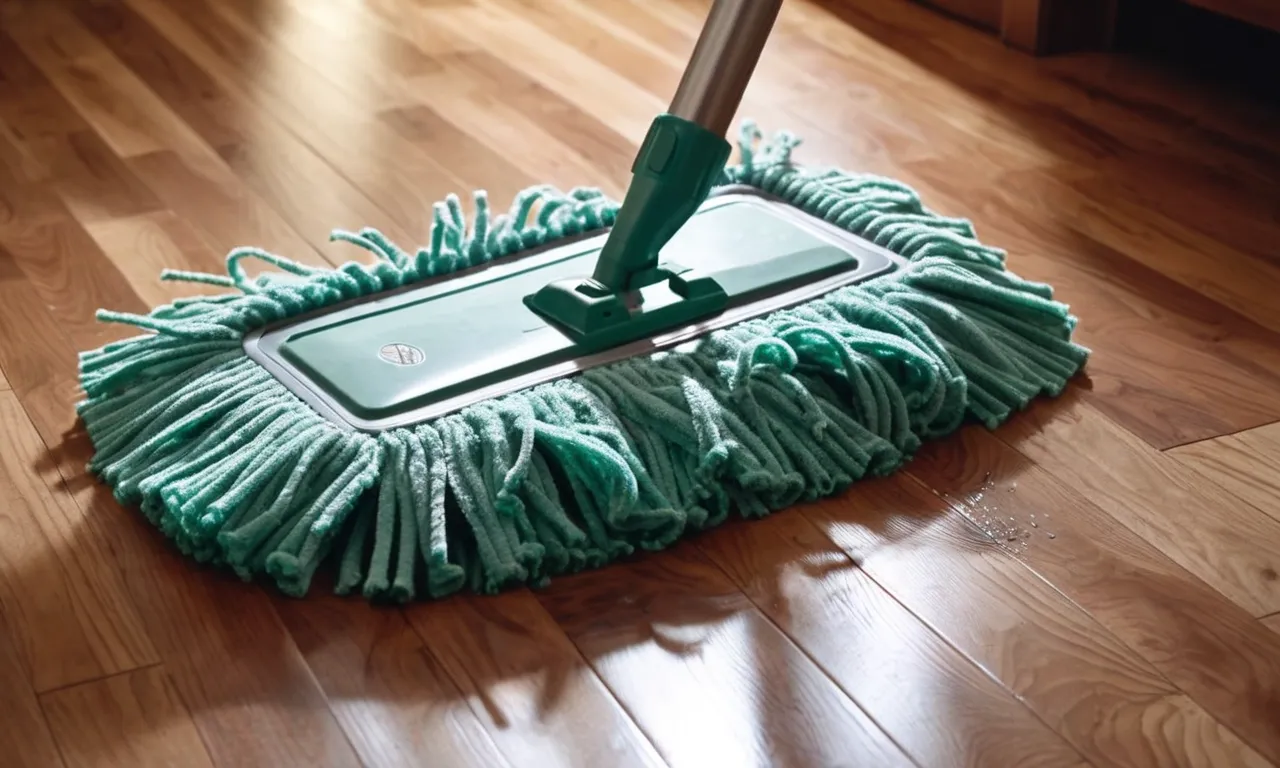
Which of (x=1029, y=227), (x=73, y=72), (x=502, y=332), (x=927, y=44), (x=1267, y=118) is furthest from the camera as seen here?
(x=927, y=44)

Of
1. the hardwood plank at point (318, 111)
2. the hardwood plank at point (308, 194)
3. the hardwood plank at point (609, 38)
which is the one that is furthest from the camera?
the hardwood plank at point (609, 38)

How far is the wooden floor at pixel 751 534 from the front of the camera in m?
0.77

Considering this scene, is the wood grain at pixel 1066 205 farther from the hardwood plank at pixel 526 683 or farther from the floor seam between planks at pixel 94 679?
the floor seam between planks at pixel 94 679

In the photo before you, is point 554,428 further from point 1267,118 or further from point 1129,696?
point 1267,118

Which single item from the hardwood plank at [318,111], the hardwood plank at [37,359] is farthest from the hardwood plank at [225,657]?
the hardwood plank at [318,111]

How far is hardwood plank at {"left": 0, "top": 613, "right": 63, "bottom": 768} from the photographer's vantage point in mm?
739

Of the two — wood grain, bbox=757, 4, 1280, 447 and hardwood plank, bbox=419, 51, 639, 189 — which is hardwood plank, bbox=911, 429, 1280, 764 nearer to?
wood grain, bbox=757, 4, 1280, 447

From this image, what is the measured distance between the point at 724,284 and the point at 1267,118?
2.81 feet

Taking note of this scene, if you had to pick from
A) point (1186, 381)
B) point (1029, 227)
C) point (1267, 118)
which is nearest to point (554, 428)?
point (1186, 381)

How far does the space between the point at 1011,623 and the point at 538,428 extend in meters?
0.30

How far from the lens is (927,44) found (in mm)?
Result: 1925

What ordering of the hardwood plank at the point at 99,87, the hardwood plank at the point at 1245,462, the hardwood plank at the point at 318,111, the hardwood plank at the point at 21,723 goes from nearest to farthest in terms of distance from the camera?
the hardwood plank at the point at 21,723 < the hardwood plank at the point at 1245,462 < the hardwood plank at the point at 318,111 < the hardwood plank at the point at 99,87

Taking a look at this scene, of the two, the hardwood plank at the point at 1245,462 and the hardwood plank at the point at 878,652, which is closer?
the hardwood plank at the point at 878,652

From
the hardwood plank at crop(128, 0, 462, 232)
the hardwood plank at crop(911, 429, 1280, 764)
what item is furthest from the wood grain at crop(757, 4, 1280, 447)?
the hardwood plank at crop(128, 0, 462, 232)
